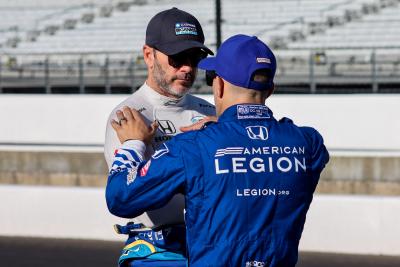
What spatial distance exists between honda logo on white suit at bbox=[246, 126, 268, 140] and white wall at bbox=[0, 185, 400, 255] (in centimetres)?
632

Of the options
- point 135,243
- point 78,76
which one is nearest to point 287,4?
point 78,76

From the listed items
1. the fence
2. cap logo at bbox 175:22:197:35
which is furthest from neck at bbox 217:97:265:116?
the fence

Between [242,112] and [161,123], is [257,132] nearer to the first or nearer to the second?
[242,112]

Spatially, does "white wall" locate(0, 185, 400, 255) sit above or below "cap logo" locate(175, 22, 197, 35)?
below

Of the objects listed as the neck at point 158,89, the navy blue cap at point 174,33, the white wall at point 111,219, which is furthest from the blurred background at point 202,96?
the navy blue cap at point 174,33

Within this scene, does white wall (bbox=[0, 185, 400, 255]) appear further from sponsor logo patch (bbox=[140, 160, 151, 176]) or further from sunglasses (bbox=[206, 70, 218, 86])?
sponsor logo patch (bbox=[140, 160, 151, 176])

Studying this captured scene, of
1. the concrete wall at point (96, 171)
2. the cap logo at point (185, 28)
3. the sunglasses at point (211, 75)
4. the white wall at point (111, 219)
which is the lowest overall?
the concrete wall at point (96, 171)

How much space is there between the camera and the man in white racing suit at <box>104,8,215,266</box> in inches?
142

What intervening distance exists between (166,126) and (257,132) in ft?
2.86

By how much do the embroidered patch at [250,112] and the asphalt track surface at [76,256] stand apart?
19.5 feet

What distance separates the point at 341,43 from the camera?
19.1 meters

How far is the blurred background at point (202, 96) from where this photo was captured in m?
9.22

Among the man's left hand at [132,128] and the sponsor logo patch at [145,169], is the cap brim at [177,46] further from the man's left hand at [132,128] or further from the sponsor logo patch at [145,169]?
the sponsor logo patch at [145,169]

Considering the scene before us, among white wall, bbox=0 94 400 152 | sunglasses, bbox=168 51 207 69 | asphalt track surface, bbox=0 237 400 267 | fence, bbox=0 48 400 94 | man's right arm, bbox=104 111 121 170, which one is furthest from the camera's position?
fence, bbox=0 48 400 94
